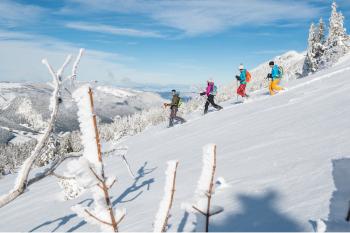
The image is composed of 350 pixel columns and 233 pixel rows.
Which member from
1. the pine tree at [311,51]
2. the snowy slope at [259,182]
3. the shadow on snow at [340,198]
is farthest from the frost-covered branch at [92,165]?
the pine tree at [311,51]

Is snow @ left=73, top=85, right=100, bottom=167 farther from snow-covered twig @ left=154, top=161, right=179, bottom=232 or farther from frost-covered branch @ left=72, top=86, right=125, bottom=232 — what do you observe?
snow-covered twig @ left=154, top=161, right=179, bottom=232

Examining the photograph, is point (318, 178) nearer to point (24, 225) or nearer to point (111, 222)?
point (111, 222)

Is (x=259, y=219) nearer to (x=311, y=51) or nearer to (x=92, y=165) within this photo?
(x=92, y=165)

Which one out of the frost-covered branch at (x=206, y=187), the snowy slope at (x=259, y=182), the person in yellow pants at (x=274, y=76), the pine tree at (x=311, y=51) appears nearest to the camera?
the frost-covered branch at (x=206, y=187)

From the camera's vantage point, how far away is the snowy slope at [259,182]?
4.39 m

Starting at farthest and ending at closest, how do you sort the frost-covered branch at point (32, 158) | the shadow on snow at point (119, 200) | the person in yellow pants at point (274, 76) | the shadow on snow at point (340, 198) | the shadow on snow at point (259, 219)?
the person in yellow pants at point (274, 76), the shadow on snow at point (119, 200), the shadow on snow at point (259, 219), the shadow on snow at point (340, 198), the frost-covered branch at point (32, 158)

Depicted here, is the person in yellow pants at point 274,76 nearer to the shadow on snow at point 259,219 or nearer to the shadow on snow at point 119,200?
the shadow on snow at point 119,200

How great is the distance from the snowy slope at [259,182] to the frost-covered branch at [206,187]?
886 mm

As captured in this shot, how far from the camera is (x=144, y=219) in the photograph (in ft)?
18.9

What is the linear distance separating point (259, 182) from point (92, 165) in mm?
4625

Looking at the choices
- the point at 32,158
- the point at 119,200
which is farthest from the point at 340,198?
the point at 119,200

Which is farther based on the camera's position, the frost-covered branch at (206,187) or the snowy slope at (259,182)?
the snowy slope at (259,182)

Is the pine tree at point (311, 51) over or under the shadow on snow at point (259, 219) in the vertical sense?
→ over

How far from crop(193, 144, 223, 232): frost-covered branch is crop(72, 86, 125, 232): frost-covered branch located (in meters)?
0.42
